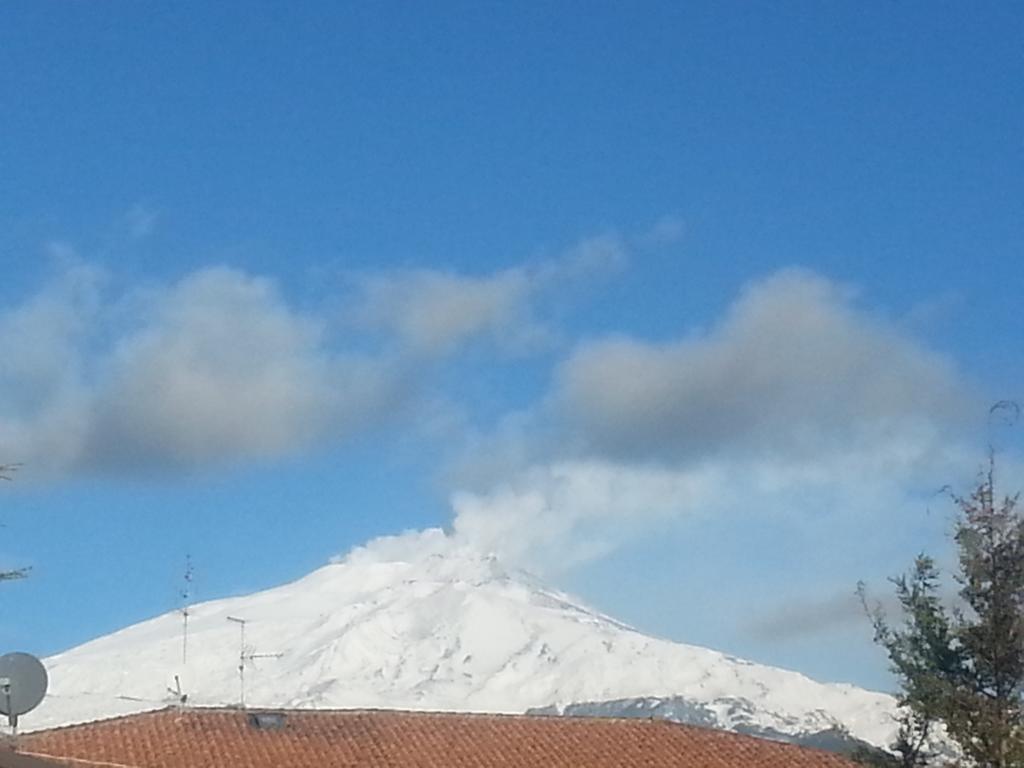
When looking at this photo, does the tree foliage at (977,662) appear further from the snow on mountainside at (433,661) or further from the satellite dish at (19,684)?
the snow on mountainside at (433,661)

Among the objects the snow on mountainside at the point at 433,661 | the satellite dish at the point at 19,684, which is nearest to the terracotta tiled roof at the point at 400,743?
the satellite dish at the point at 19,684

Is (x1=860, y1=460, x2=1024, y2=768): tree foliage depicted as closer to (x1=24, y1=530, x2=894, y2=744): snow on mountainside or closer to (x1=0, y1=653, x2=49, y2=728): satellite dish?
(x1=0, y1=653, x2=49, y2=728): satellite dish

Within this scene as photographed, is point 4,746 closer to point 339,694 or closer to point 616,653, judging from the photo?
point 339,694

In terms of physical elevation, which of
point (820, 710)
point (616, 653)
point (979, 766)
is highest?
point (616, 653)

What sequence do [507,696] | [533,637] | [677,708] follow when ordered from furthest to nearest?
[533,637], [507,696], [677,708]

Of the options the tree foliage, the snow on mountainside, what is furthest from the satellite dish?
the snow on mountainside

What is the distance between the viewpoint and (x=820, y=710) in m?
115

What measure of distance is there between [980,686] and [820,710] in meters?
101

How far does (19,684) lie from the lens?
1725 centimetres

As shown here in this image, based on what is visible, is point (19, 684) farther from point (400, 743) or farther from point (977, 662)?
point (400, 743)

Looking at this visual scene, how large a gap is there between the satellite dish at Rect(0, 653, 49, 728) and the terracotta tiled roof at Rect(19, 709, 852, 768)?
1316 centimetres

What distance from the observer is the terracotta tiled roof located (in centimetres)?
3175

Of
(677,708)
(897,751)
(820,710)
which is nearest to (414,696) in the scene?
(677,708)

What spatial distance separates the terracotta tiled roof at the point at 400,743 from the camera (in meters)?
31.8
